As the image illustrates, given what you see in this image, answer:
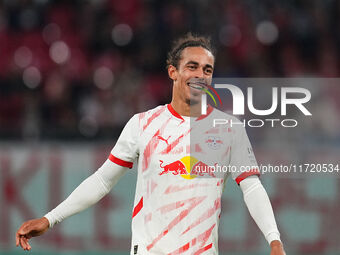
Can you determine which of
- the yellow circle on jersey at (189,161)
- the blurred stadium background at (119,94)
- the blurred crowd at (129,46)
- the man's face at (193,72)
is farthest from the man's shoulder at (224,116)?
the blurred crowd at (129,46)

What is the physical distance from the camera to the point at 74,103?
8.69 metres

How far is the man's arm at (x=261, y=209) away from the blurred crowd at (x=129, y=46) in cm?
431

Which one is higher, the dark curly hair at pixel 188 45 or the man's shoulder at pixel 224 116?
the dark curly hair at pixel 188 45

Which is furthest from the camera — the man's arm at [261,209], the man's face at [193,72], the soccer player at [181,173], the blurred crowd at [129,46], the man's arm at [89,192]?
the blurred crowd at [129,46]

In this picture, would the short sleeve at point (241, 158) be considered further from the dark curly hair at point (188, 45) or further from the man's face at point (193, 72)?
the dark curly hair at point (188, 45)

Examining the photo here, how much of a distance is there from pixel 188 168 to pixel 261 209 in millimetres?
471

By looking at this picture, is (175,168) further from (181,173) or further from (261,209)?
(261,209)

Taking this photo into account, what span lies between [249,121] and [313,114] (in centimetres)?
76

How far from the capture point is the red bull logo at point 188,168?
3.96 metres

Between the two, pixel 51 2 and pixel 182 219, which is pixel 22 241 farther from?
pixel 51 2

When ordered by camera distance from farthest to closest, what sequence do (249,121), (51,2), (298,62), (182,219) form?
(51,2) → (298,62) → (249,121) → (182,219)

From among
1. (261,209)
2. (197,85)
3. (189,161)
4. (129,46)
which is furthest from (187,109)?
(129,46)

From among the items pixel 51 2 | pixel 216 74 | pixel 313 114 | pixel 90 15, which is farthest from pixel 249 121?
Answer: pixel 51 2

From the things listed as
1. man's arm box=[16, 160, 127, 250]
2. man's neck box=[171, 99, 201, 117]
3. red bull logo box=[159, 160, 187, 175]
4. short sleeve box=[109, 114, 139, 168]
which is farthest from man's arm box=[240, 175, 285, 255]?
man's arm box=[16, 160, 127, 250]
